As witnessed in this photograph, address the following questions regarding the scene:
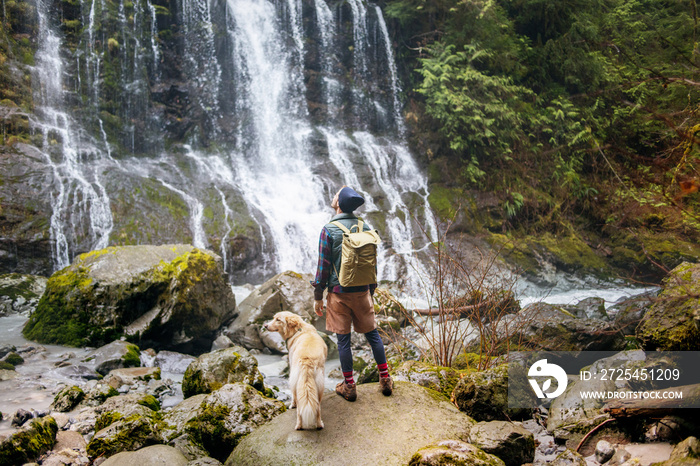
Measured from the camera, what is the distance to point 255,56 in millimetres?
19828

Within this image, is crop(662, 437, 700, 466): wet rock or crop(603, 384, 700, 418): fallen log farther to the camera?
crop(603, 384, 700, 418): fallen log

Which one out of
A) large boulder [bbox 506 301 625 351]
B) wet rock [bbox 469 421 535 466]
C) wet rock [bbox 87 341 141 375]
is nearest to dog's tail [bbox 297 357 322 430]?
wet rock [bbox 469 421 535 466]

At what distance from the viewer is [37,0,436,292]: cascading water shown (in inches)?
541

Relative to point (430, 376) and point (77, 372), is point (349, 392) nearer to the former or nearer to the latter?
point (430, 376)

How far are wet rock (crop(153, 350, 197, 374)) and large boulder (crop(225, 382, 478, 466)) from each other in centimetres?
427

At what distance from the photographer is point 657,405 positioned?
3221mm

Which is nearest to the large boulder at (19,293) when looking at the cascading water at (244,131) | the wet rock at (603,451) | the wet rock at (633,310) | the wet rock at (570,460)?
the cascading water at (244,131)

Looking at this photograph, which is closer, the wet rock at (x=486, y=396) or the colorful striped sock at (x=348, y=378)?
the colorful striped sock at (x=348, y=378)

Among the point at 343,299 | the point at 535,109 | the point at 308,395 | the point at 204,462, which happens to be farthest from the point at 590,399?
the point at 535,109

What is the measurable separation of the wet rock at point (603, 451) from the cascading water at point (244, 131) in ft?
29.9

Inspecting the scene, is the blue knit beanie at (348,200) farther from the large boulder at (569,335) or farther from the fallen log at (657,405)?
the large boulder at (569,335)

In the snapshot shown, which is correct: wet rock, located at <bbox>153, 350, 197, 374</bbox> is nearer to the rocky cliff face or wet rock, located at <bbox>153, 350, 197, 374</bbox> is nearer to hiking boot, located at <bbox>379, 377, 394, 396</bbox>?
hiking boot, located at <bbox>379, 377, 394, 396</bbox>

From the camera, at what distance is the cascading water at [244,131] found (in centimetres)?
1374

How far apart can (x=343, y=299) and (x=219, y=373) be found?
7.96 feet
